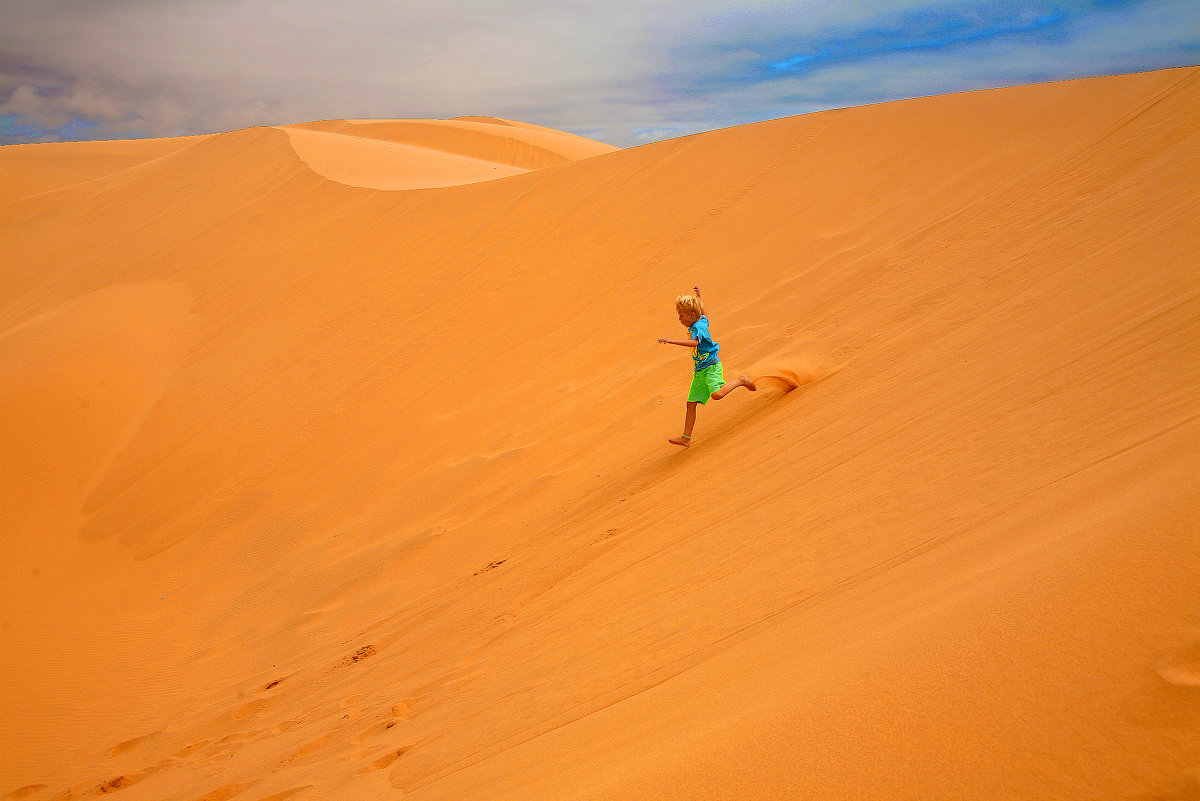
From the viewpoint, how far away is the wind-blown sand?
2.01 metres

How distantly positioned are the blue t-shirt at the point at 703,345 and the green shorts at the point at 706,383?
39 mm

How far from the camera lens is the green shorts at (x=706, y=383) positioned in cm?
539

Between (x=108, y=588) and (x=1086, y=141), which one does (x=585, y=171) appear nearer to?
(x=1086, y=141)

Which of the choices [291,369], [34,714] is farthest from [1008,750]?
[291,369]

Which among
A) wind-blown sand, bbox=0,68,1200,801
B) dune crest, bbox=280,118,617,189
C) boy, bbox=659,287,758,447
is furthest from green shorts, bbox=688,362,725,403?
dune crest, bbox=280,118,617,189

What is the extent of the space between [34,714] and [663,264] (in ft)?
24.1

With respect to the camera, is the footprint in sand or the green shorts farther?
the green shorts

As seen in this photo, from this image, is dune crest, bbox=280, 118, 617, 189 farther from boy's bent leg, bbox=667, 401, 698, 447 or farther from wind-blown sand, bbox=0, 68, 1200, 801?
boy's bent leg, bbox=667, 401, 698, 447

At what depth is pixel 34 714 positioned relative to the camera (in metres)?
5.79

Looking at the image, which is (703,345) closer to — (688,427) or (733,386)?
(733,386)

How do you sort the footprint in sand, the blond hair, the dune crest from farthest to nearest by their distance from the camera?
the dune crest
the blond hair
the footprint in sand

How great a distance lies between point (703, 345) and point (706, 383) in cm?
27

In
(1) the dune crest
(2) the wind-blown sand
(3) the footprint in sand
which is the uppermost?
(1) the dune crest

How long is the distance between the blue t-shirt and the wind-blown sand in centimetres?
58
